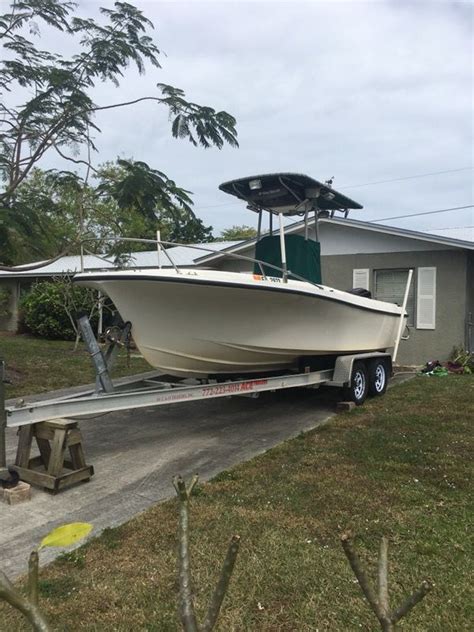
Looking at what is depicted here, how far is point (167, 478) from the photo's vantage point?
4.61 metres

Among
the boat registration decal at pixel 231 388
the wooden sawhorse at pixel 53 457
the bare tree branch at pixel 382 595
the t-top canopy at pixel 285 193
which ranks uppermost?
the t-top canopy at pixel 285 193

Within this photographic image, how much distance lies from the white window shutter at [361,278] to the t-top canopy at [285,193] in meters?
4.57

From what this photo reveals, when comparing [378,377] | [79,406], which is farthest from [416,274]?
[79,406]

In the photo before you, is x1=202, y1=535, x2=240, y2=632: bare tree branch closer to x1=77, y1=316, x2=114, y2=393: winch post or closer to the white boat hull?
the white boat hull

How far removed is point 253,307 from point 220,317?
383 millimetres

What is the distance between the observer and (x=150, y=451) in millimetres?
5398

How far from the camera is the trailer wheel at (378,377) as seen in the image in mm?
7855

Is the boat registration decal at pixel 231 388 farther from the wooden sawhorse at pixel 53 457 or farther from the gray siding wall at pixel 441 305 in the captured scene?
the gray siding wall at pixel 441 305

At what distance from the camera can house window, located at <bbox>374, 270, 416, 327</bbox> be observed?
11680mm

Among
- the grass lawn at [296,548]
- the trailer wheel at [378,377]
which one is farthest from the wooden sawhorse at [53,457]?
the trailer wheel at [378,377]

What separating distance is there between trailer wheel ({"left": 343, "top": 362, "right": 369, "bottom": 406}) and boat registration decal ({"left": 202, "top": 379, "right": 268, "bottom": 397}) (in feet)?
5.64

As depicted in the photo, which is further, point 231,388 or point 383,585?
point 231,388

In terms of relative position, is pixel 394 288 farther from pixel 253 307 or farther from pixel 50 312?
pixel 50 312

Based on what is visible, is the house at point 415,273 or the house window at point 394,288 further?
the house window at point 394,288
